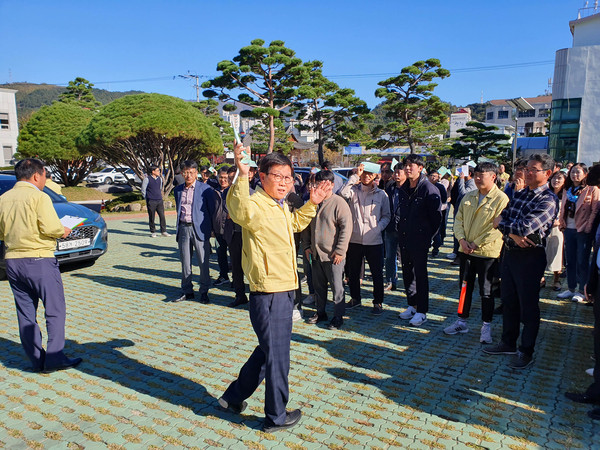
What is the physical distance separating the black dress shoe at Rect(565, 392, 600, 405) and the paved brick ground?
6 cm

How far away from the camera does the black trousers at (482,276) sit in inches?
186

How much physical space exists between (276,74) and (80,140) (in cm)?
1597

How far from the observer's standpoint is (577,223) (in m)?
6.04

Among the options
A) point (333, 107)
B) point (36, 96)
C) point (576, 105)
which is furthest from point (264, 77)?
point (36, 96)

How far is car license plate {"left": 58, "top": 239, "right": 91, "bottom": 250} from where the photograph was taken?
24.9 feet

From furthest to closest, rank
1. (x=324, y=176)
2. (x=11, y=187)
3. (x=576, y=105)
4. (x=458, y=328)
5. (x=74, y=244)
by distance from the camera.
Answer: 1. (x=576, y=105)
2. (x=74, y=244)
3. (x=11, y=187)
4. (x=458, y=328)
5. (x=324, y=176)

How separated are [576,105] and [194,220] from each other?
28.2 m

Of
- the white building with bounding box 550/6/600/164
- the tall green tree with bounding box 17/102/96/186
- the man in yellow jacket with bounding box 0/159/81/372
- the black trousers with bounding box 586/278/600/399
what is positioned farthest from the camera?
→ the white building with bounding box 550/6/600/164

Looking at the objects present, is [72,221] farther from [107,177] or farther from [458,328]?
[107,177]

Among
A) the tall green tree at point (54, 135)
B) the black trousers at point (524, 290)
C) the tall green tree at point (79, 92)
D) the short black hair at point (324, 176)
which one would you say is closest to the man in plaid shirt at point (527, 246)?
the black trousers at point (524, 290)

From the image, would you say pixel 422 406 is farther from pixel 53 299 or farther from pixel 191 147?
pixel 191 147

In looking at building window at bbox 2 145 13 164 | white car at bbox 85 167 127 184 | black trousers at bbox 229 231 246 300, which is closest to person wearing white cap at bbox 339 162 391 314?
black trousers at bbox 229 231 246 300

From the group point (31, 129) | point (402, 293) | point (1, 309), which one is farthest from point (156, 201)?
point (31, 129)

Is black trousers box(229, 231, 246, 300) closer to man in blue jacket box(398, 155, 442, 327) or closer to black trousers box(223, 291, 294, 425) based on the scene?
man in blue jacket box(398, 155, 442, 327)
